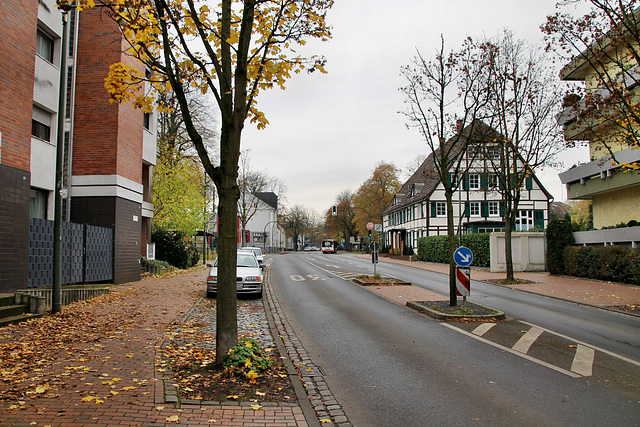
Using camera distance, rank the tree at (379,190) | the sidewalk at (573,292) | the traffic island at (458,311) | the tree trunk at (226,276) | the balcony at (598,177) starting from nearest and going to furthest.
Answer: the tree trunk at (226,276), the traffic island at (458,311), the sidewalk at (573,292), the balcony at (598,177), the tree at (379,190)

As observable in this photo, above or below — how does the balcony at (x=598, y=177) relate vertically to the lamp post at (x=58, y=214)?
above

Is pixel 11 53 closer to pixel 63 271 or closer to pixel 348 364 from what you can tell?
pixel 63 271

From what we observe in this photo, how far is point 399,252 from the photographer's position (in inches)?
A: 2100

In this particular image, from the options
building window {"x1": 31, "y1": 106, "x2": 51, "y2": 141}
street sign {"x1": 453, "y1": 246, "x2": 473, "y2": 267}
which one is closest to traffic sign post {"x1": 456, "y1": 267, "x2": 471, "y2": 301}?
street sign {"x1": 453, "y1": 246, "x2": 473, "y2": 267}

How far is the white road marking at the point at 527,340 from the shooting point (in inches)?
314

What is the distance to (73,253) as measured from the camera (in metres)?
15.4

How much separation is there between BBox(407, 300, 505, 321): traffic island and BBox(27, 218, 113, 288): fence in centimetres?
1055

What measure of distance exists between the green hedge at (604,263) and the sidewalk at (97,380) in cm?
1526

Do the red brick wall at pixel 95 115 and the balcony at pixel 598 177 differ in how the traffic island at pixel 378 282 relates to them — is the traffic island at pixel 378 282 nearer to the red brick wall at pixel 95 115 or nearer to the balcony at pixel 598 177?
the balcony at pixel 598 177

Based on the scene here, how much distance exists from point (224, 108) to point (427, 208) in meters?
42.8

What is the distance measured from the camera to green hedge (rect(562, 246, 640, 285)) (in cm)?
1783

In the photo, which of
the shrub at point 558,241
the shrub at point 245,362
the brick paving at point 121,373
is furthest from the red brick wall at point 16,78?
the shrub at point 558,241

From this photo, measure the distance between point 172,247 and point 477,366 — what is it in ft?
84.8

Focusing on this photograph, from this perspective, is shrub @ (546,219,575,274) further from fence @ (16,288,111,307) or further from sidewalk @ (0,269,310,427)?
fence @ (16,288,111,307)
